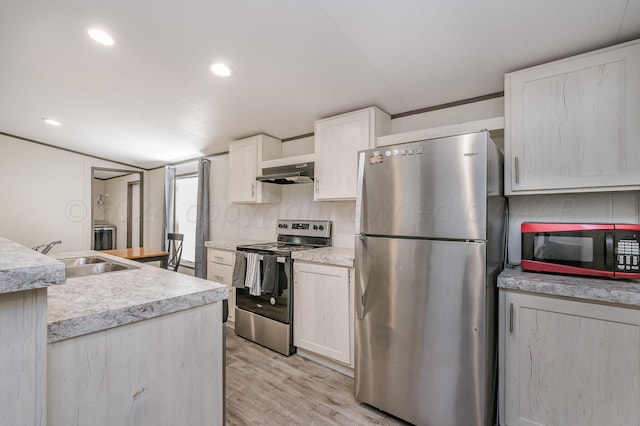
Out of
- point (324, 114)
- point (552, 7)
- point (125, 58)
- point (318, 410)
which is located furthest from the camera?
point (324, 114)

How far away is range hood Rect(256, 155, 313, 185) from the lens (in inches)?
114

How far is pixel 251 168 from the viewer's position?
139 inches

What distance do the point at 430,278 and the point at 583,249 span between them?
0.84 m

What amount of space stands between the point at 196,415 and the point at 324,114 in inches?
95.1

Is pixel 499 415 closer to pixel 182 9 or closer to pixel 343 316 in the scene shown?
pixel 343 316

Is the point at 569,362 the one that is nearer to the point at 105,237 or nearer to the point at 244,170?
the point at 244,170

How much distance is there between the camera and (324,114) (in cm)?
280

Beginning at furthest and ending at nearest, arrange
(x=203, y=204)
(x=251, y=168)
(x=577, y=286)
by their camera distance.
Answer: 1. (x=203, y=204)
2. (x=251, y=168)
3. (x=577, y=286)

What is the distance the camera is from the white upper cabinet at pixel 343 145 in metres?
2.54

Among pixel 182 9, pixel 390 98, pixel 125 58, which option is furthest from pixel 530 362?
pixel 125 58

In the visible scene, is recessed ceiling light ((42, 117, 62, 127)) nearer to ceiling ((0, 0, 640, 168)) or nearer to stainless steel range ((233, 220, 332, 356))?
ceiling ((0, 0, 640, 168))

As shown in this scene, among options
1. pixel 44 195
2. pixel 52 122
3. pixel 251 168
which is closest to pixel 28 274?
pixel 251 168

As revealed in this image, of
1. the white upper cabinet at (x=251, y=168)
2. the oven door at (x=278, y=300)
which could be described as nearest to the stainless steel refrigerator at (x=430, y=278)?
the oven door at (x=278, y=300)

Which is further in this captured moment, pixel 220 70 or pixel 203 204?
pixel 203 204
